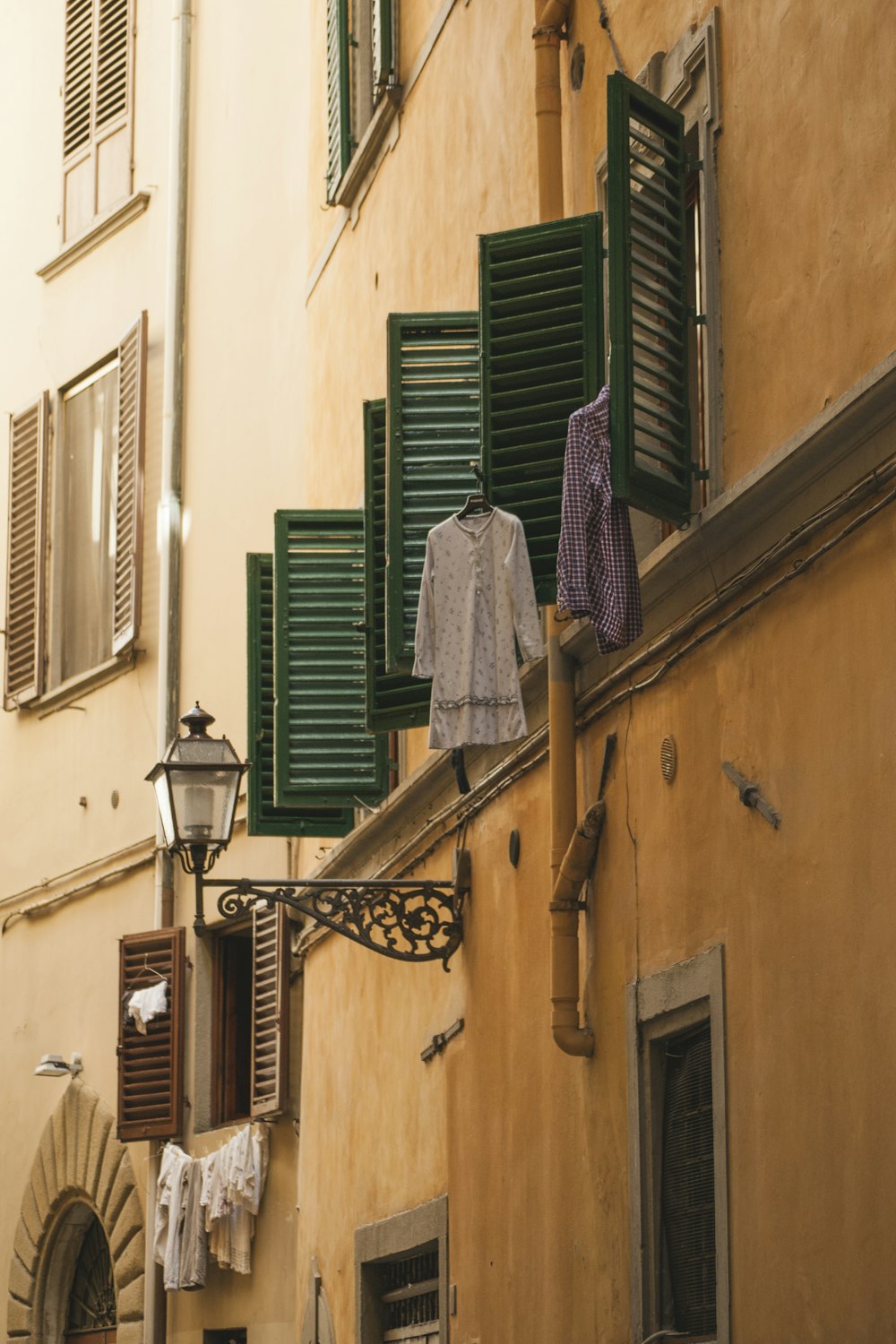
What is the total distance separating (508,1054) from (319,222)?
6707 mm

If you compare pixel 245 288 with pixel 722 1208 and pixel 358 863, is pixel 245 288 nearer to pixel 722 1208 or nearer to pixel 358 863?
pixel 358 863

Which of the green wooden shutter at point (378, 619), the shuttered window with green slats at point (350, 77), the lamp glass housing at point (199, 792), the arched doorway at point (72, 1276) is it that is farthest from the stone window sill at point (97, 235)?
the lamp glass housing at point (199, 792)

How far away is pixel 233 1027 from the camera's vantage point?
16.5 meters

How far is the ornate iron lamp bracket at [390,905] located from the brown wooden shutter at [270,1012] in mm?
3983

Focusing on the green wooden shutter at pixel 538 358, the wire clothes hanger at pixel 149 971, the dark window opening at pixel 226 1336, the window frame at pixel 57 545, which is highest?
the window frame at pixel 57 545

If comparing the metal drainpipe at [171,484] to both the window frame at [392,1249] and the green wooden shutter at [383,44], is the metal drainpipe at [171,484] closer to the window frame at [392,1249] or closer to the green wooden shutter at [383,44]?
the window frame at [392,1249]

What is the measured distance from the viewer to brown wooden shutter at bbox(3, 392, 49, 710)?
19219mm

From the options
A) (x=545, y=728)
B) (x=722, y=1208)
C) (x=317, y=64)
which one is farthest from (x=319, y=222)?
(x=722, y=1208)

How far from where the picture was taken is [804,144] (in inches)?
297

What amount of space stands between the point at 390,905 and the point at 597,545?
2936mm

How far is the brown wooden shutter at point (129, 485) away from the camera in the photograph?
17922mm

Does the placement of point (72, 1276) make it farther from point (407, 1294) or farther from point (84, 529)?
point (407, 1294)

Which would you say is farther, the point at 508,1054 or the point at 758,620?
the point at 508,1054

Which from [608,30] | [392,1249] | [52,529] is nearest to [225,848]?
[392,1249]
